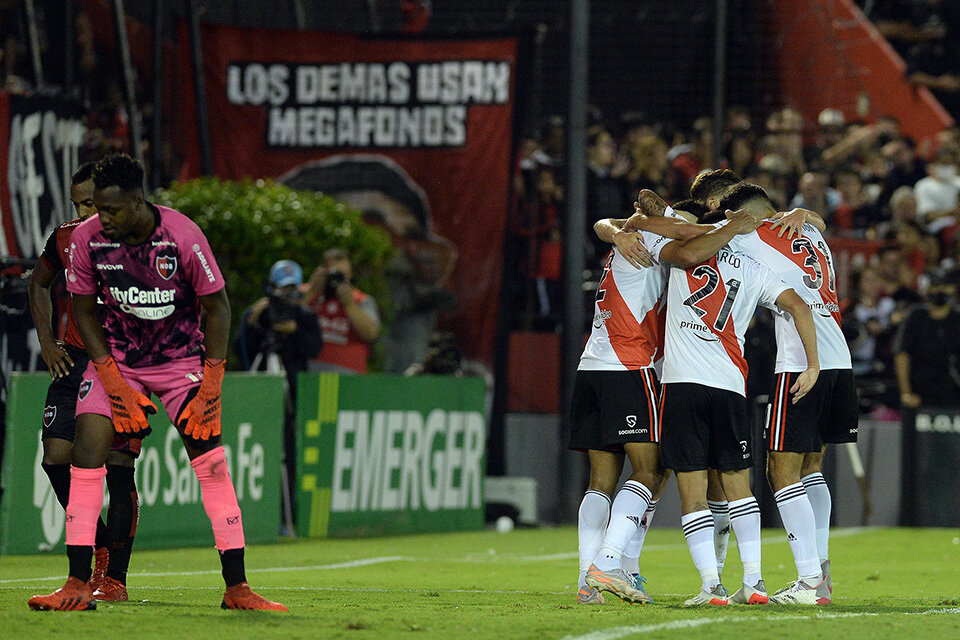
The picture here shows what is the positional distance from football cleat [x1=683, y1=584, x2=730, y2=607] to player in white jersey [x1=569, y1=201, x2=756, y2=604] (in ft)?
0.82

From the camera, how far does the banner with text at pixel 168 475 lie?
10117mm

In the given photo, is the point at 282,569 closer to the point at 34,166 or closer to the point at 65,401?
the point at 65,401

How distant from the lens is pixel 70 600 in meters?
6.42

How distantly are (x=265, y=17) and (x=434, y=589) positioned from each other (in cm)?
948

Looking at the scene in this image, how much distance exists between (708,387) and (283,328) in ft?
18.6

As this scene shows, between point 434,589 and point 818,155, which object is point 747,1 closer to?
point 818,155

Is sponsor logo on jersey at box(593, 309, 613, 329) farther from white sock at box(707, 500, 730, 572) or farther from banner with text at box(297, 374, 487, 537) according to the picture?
banner with text at box(297, 374, 487, 537)

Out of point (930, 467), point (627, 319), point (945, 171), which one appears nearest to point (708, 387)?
point (627, 319)

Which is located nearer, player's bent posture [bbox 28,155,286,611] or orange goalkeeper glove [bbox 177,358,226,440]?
player's bent posture [bbox 28,155,286,611]

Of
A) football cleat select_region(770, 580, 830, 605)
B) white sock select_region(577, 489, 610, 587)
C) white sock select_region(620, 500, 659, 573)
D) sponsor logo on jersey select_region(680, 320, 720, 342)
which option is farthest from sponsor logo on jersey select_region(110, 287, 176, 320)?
football cleat select_region(770, 580, 830, 605)

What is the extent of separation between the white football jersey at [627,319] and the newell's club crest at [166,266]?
212cm

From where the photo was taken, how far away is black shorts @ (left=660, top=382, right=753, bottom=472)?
7227mm

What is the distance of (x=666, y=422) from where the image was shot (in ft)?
23.9

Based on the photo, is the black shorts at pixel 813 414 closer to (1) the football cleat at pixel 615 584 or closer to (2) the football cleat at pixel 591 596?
(1) the football cleat at pixel 615 584
